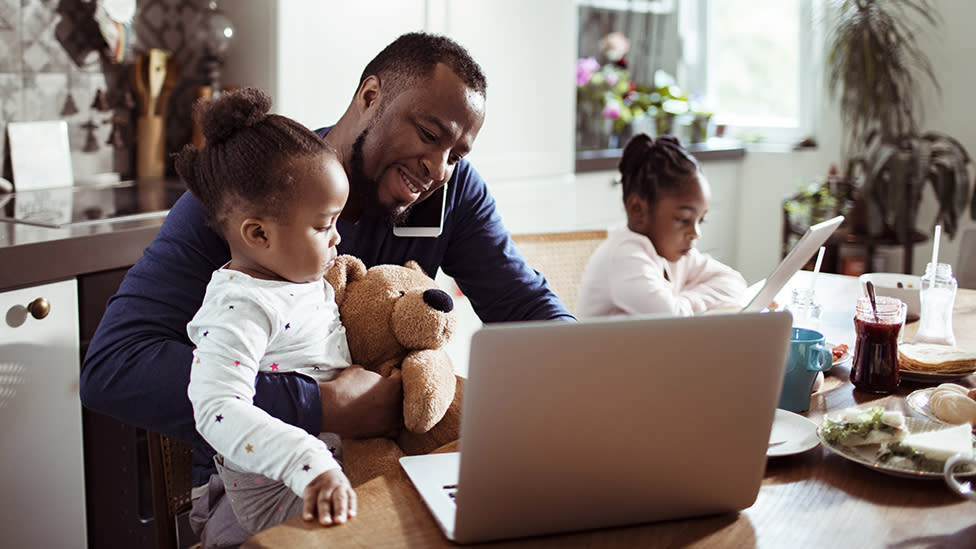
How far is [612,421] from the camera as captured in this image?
849 mm

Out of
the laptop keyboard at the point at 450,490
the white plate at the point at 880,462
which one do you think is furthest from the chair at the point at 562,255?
the laptop keyboard at the point at 450,490

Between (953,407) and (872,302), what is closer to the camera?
(953,407)

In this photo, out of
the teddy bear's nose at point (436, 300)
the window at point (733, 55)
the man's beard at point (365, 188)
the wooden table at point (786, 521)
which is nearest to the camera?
the wooden table at point (786, 521)

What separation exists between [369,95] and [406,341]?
0.49 m

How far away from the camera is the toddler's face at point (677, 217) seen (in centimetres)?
213

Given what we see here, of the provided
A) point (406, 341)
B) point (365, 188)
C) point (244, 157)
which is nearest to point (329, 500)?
point (406, 341)

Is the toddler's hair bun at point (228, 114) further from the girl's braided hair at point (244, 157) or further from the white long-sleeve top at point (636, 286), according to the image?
the white long-sleeve top at point (636, 286)

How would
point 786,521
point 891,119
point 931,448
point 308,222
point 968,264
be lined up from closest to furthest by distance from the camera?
1. point 786,521
2. point 931,448
3. point 308,222
4. point 968,264
5. point 891,119

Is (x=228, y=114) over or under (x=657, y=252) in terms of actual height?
over

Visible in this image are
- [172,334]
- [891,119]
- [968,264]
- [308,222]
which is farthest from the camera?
[891,119]

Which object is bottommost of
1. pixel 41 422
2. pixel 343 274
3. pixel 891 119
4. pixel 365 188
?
pixel 41 422

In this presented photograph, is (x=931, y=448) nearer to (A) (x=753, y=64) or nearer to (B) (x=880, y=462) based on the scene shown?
(B) (x=880, y=462)

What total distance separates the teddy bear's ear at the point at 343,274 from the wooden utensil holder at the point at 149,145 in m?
1.59

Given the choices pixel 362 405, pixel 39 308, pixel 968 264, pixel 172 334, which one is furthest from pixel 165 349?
pixel 968 264
